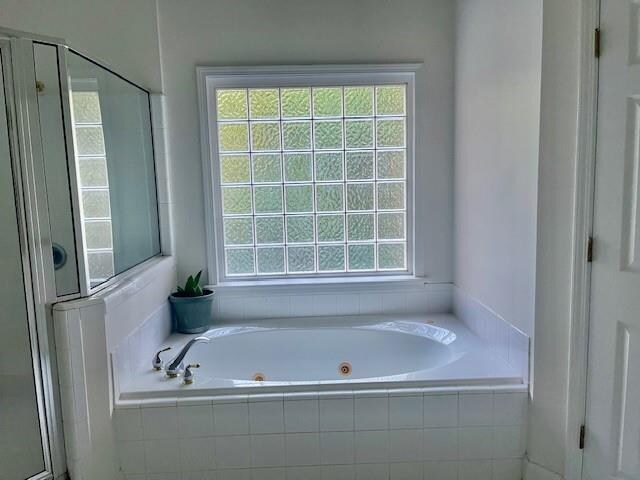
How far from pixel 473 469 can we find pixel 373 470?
44 centimetres

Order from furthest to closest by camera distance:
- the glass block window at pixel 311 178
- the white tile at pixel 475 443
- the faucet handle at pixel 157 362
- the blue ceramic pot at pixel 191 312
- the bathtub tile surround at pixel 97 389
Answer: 1. the glass block window at pixel 311 178
2. the blue ceramic pot at pixel 191 312
3. the faucet handle at pixel 157 362
4. the white tile at pixel 475 443
5. the bathtub tile surround at pixel 97 389

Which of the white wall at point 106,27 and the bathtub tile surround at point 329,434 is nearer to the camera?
the bathtub tile surround at point 329,434

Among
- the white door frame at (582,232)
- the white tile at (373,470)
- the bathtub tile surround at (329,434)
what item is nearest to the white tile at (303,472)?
the bathtub tile surround at (329,434)

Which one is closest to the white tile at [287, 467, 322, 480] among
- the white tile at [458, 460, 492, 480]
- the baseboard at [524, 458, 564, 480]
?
the white tile at [458, 460, 492, 480]

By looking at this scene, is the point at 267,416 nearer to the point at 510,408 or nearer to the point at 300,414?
the point at 300,414

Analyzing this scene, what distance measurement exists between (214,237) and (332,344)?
0.97 meters

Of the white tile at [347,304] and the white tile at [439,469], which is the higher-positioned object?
the white tile at [347,304]

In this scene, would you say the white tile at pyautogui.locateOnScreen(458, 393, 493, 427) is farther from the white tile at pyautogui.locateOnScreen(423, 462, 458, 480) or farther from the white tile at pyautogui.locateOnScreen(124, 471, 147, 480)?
the white tile at pyautogui.locateOnScreen(124, 471, 147, 480)

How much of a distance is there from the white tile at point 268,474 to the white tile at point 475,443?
0.78 meters

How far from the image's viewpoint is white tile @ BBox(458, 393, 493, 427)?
6.66 ft

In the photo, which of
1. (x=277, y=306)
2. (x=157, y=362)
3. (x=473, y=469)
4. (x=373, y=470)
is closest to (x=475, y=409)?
(x=473, y=469)

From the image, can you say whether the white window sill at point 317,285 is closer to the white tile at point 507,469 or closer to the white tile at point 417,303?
the white tile at point 417,303

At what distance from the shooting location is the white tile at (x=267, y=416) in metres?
2.01

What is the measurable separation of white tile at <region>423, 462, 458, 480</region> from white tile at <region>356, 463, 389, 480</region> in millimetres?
173
